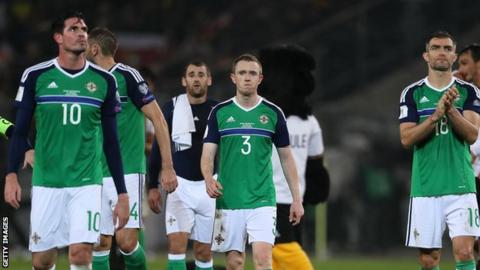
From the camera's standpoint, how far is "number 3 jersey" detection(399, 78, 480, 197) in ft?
40.2

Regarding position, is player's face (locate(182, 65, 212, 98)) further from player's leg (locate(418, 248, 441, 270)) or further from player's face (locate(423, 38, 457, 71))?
player's leg (locate(418, 248, 441, 270))

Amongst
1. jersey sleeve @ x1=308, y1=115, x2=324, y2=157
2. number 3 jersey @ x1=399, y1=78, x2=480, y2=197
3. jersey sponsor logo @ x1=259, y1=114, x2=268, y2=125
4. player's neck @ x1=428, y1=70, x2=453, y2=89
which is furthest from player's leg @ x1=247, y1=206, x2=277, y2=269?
jersey sleeve @ x1=308, y1=115, x2=324, y2=157

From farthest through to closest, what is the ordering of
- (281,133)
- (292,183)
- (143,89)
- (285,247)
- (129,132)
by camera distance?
(285,247) → (129,132) → (143,89) → (281,133) → (292,183)

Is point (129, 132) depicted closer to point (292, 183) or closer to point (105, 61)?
point (105, 61)

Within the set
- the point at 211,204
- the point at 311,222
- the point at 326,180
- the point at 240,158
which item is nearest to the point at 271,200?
the point at 240,158

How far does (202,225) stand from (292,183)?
1.57 metres

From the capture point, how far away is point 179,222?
43.8 ft

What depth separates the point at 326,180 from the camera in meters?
14.5

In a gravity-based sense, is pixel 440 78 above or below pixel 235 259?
above

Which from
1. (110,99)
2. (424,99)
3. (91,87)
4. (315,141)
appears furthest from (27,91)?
(315,141)

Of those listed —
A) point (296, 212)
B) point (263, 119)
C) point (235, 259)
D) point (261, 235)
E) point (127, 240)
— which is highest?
point (263, 119)

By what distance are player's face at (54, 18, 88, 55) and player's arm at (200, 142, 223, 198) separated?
1.74 m

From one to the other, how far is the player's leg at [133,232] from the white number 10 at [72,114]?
7.68 ft

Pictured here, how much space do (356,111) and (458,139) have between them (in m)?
12.9
